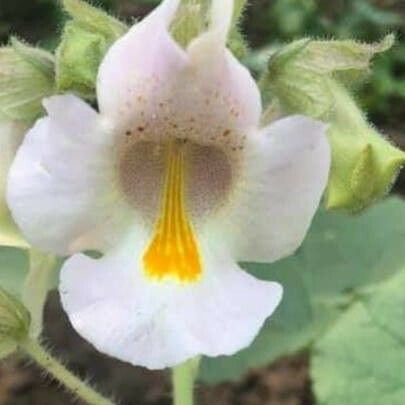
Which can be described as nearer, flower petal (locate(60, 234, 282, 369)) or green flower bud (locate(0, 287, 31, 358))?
flower petal (locate(60, 234, 282, 369))

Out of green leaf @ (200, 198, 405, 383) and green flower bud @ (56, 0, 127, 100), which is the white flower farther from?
green leaf @ (200, 198, 405, 383)

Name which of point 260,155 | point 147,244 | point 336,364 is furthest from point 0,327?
point 336,364

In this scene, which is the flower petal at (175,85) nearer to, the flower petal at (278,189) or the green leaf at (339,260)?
the flower petal at (278,189)

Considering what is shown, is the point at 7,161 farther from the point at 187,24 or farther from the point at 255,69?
the point at 255,69

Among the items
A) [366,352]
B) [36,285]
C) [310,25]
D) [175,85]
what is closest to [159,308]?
[175,85]

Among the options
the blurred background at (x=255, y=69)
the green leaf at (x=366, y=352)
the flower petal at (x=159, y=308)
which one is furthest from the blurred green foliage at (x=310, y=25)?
the flower petal at (x=159, y=308)

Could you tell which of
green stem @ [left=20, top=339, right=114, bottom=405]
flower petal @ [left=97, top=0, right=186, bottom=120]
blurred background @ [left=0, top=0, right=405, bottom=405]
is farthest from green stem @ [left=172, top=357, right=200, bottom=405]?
blurred background @ [left=0, top=0, right=405, bottom=405]

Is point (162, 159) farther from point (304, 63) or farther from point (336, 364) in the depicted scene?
point (336, 364)
